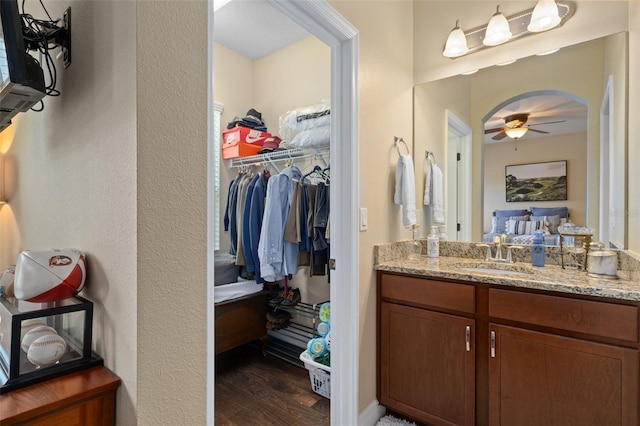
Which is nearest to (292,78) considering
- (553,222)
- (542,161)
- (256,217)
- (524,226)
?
(256,217)

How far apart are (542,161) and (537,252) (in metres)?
0.57

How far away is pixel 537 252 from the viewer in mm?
1828

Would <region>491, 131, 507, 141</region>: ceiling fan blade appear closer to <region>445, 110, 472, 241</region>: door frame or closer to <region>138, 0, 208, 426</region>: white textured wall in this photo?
<region>445, 110, 472, 241</region>: door frame

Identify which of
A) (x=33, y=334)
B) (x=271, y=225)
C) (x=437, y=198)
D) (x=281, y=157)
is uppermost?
(x=281, y=157)

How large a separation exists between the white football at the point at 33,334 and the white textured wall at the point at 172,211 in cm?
35

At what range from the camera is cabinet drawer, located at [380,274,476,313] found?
1574 millimetres

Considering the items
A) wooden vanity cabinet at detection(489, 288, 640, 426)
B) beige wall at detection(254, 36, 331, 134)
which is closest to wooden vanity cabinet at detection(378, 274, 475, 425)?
A: wooden vanity cabinet at detection(489, 288, 640, 426)

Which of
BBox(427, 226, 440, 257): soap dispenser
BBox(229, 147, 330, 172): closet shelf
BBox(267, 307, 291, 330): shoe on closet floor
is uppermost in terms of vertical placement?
BBox(229, 147, 330, 172): closet shelf

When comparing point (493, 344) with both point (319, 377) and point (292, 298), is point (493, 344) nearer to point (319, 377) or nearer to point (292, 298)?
point (319, 377)

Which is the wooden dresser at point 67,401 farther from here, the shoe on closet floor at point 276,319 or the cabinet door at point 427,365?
the shoe on closet floor at point 276,319

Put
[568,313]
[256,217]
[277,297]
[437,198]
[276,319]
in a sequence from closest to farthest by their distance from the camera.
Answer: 1. [568,313]
2. [437,198]
3. [256,217]
4. [276,319]
5. [277,297]

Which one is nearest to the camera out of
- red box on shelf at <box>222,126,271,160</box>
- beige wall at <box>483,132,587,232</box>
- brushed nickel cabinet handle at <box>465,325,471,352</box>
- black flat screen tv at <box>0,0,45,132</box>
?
black flat screen tv at <box>0,0,45,132</box>

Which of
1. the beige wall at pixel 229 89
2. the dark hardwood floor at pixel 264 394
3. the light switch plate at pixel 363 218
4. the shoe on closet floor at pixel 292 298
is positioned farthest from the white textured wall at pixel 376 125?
the beige wall at pixel 229 89

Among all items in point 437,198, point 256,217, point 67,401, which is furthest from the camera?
point 256,217
